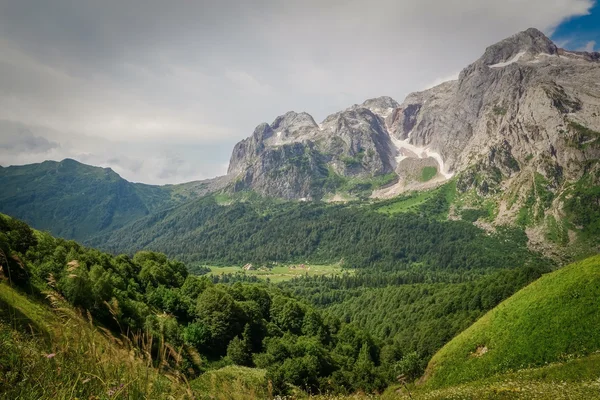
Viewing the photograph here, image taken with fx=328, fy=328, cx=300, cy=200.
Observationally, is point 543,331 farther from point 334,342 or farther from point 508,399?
point 334,342

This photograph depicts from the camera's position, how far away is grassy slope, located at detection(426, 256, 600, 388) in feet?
116

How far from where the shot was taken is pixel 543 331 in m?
38.2

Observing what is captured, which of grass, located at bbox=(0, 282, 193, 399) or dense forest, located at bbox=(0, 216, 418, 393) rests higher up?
grass, located at bbox=(0, 282, 193, 399)

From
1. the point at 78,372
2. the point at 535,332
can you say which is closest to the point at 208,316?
the point at 535,332

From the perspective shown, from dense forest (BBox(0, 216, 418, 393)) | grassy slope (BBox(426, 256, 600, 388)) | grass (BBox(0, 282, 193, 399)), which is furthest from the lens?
dense forest (BBox(0, 216, 418, 393))

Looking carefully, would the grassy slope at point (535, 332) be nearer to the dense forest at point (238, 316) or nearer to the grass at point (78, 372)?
the dense forest at point (238, 316)

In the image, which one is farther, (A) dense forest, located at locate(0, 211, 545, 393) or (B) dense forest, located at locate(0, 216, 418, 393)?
(A) dense forest, located at locate(0, 211, 545, 393)

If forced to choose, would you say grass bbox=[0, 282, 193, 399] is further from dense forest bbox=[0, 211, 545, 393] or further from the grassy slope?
the grassy slope

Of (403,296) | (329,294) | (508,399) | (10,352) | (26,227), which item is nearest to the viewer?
(10,352)

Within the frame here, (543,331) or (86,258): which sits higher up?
(86,258)

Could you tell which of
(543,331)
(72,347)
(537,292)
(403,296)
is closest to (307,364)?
(543,331)

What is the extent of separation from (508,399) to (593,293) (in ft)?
103

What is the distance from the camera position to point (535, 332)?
38875 millimetres

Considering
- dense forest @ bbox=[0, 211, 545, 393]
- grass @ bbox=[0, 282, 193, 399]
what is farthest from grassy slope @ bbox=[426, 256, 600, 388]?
grass @ bbox=[0, 282, 193, 399]
